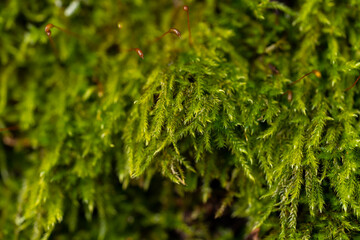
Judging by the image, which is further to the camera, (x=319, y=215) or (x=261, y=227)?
(x=261, y=227)

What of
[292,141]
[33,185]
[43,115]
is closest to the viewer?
[292,141]

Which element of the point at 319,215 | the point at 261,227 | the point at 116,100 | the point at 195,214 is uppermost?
the point at 116,100

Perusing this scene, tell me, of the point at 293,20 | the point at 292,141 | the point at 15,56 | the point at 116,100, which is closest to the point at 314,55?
the point at 293,20

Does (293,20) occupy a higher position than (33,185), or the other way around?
(293,20)

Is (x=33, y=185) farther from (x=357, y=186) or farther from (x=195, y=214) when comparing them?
(x=357, y=186)

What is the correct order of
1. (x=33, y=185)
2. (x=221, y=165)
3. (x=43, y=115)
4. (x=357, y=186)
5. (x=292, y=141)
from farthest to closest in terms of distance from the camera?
(x=43, y=115)
(x=33, y=185)
(x=221, y=165)
(x=292, y=141)
(x=357, y=186)

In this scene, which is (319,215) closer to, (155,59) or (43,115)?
(155,59)
